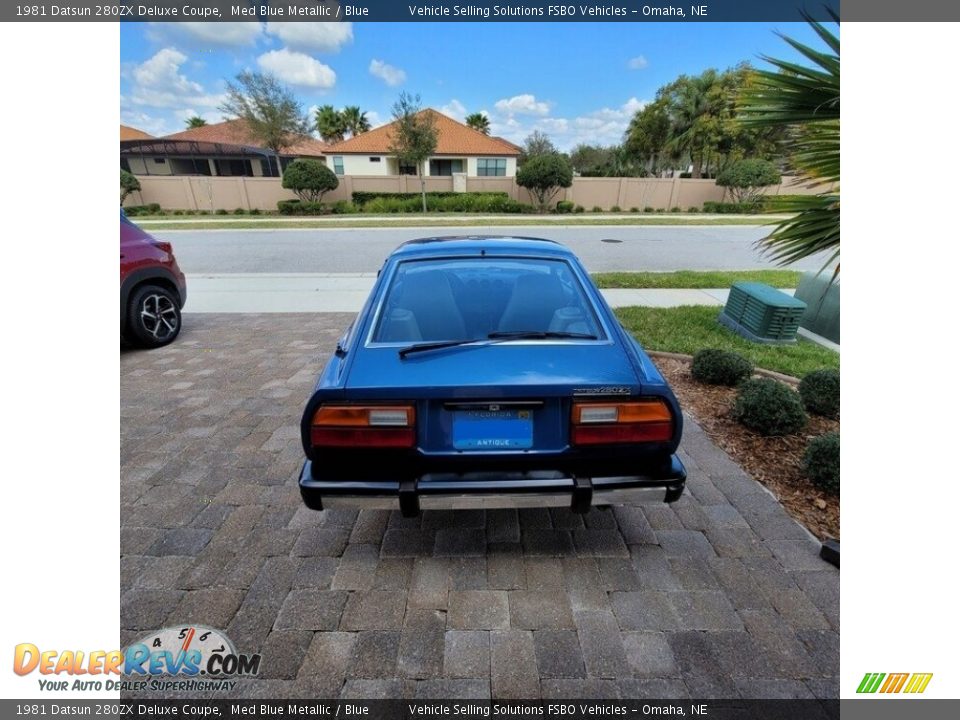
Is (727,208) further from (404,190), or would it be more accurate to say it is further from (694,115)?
(404,190)

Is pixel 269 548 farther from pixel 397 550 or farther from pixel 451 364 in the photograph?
pixel 451 364

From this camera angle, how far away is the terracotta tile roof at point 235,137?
3541 cm

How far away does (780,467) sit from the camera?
3.05m

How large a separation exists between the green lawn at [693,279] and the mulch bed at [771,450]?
4216mm

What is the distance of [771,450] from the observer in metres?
3.23

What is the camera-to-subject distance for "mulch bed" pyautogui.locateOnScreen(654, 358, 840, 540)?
263 cm

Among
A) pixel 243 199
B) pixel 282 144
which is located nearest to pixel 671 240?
pixel 243 199

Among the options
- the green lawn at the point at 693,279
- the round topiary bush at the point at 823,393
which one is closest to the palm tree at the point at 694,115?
the green lawn at the point at 693,279

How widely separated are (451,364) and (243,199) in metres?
30.1

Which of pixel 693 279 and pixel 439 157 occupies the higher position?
pixel 439 157

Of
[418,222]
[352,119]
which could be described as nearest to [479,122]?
[352,119]

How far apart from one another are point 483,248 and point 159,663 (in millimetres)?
2577

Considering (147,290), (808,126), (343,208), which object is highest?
(343,208)

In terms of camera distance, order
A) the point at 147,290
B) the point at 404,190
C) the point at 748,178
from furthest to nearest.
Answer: the point at 404,190 → the point at 748,178 → the point at 147,290
